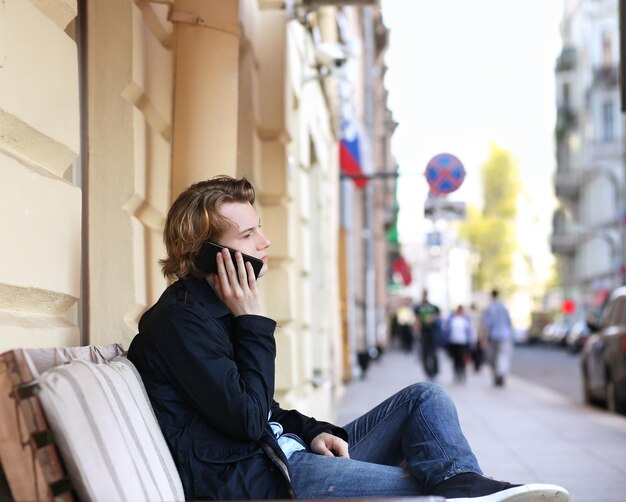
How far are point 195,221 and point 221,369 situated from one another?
0.56m

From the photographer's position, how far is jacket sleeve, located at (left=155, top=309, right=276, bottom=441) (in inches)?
132

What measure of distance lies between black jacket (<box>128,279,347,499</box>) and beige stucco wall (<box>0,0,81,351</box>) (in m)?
0.47

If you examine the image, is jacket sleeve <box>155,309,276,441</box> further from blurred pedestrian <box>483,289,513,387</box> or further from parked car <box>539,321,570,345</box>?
parked car <box>539,321,570,345</box>

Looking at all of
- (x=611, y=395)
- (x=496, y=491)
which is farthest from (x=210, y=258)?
(x=611, y=395)

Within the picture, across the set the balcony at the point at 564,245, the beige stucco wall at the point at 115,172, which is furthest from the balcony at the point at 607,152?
the beige stucco wall at the point at 115,172

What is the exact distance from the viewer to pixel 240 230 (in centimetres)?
373

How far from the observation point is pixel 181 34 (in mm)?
5766

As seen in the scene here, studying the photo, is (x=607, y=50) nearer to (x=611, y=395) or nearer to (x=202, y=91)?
(x=611, y=395)

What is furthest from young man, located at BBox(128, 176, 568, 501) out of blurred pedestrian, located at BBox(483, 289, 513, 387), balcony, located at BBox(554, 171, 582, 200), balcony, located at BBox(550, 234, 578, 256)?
balcony, located at BBox(550, 234, 578, 256)

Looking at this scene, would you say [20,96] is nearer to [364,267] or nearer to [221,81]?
[221,81]

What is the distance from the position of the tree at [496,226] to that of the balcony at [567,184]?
277 centimetres

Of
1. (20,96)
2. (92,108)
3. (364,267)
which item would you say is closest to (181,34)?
(92,108)

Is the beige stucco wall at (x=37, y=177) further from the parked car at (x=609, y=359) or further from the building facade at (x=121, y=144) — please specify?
the parked car at (x=609, y=359)

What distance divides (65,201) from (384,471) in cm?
158
